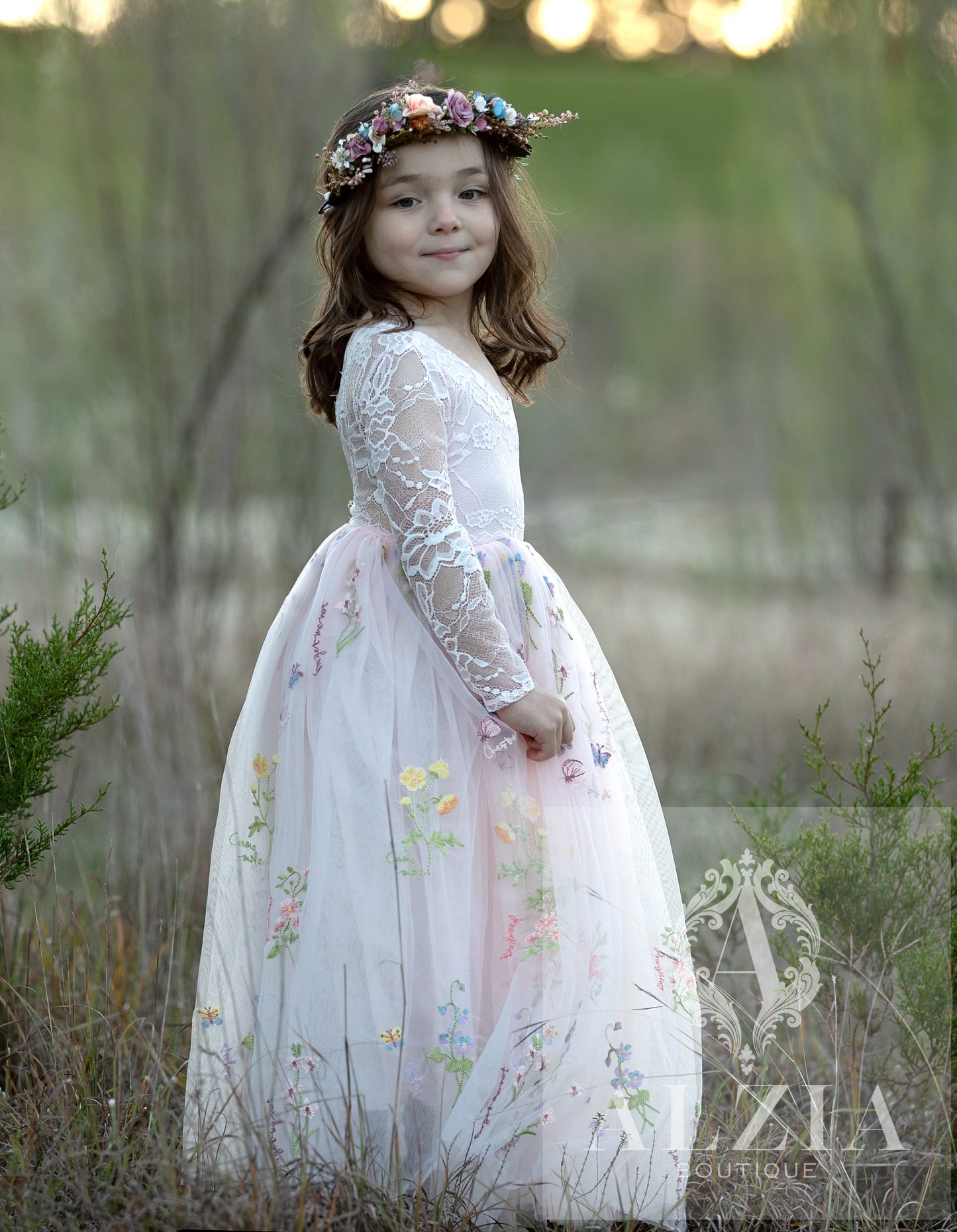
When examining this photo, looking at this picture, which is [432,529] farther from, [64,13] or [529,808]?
[64,13]

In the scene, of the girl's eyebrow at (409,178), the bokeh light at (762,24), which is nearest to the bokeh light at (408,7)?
the bokeh light at (762,24)

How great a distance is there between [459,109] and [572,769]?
108cm

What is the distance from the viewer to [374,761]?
1.66 metres

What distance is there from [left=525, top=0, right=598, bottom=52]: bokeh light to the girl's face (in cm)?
673

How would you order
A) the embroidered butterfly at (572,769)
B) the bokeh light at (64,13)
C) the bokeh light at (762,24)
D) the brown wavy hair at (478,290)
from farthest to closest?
the bokeh light at (762,24), the bokeh light at (64,13), the brown wavy hair at (478,290), the embroidered butterfly at (572,769)

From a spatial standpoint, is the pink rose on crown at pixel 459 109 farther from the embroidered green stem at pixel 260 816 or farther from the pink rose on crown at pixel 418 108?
the embroidered green stem at pixel 260 816

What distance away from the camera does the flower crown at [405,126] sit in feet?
5.90

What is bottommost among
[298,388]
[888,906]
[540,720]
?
[888,906]

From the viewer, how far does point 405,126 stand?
5.95ft

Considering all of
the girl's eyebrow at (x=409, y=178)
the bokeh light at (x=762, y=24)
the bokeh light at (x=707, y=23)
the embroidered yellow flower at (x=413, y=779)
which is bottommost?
the embroidered yellow flower at (x=413, y=779)

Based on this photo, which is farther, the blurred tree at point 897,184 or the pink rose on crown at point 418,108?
the blurred tree at point 897,184

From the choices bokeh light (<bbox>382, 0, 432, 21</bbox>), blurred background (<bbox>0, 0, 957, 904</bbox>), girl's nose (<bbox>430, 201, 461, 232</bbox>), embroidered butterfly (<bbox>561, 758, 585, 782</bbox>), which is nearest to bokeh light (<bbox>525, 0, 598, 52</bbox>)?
blurred background (<bbox>0, 0, 957, 904</bbox>)

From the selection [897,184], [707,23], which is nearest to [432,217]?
[897,184]

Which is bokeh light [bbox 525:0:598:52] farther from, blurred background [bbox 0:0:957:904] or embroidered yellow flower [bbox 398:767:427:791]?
embroidered yellow flower [bbox 398:767:427:791]
